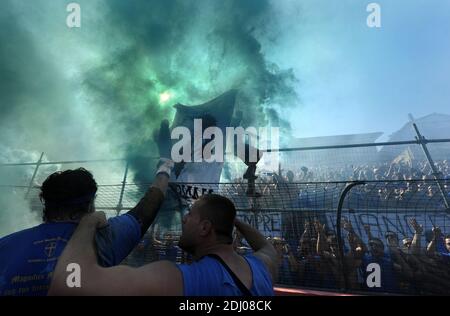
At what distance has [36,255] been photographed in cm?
123

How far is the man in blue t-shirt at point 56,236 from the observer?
120 cm

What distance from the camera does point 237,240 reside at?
156 inches

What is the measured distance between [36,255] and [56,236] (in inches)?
4.2

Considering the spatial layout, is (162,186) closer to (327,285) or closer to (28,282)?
(28,282)

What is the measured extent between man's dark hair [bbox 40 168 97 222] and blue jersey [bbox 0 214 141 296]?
7 cm

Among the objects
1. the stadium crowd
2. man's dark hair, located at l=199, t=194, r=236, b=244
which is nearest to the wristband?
man's dark hair, located at l=199, t=194, r=236, b=244

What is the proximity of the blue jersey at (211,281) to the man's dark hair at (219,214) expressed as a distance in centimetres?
18

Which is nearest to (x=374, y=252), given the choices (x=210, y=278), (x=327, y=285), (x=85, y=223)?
(x=327, y=285)

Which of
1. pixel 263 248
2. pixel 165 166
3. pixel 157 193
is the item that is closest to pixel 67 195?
pixel 157 193

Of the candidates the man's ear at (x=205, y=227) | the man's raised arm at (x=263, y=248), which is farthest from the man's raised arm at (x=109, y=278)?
the man's raised arm at (x=263, y=248)

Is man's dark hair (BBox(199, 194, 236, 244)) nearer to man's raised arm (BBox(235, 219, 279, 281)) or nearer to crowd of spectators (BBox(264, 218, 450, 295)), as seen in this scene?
man's raised arm (BBox(235, 219, 279, 281))

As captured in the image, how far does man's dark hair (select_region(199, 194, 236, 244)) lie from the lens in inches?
54.2
